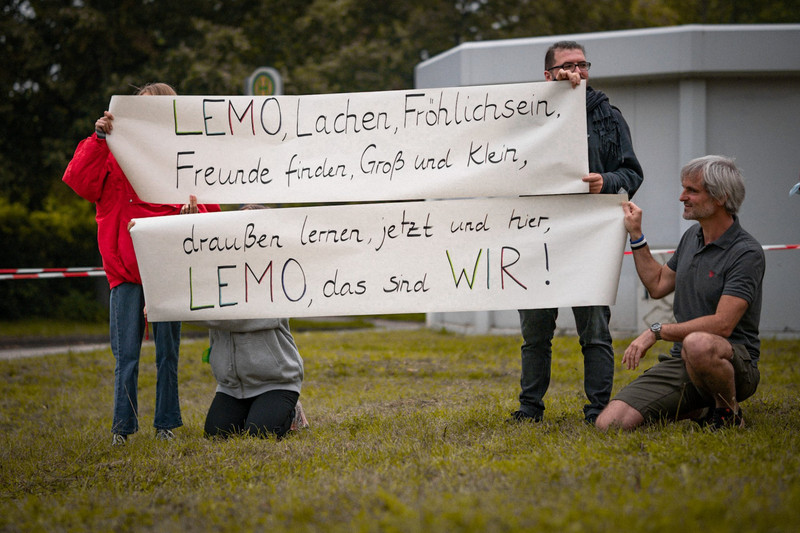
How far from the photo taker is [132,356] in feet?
18.0

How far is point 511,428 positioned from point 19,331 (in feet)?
43.9

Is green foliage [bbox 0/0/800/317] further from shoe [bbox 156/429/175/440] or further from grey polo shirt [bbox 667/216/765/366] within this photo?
grey polo shirt [bbox 667/216/765/366]

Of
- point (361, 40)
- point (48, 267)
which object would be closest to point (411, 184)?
point (48, 267)


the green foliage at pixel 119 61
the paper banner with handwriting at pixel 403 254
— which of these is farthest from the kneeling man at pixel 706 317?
the green foliage at pixel 119 61

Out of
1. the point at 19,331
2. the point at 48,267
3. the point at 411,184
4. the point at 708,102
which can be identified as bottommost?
the point at 19,331

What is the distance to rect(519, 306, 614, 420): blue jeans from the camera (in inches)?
198

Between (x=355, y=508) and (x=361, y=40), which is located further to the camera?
(x=361, y=40)

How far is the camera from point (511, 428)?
5.01m

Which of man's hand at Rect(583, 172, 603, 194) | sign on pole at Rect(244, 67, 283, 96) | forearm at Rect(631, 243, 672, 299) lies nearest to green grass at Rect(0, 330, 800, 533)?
forearm at Rect(631, 243, 672, 299)

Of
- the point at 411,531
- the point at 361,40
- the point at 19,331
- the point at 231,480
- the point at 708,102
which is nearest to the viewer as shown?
the point at 411,531

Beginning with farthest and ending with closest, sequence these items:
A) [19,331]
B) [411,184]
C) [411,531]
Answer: [19,331] < [411,184] < [411,531]

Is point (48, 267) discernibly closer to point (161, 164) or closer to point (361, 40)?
point (361, 40)

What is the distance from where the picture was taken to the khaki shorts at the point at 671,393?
Answer: 4.70 meters

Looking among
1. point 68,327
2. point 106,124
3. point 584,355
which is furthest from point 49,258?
point 584,355
